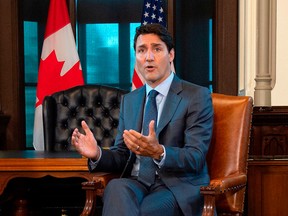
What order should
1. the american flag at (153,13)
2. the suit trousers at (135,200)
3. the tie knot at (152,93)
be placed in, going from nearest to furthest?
1. the suit trousers at (135,200)
2. the tie knot at (152,93)
3. the american flag at (153,13)

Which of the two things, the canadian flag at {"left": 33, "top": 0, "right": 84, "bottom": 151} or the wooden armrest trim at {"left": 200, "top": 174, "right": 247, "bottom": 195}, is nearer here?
the wooden armrest trim at {"left": 200, "top": 174, "right": 247, "bottom": 195}

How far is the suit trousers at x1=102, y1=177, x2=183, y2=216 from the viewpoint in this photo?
2.81m

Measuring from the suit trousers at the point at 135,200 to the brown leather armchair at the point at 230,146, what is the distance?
0.37m

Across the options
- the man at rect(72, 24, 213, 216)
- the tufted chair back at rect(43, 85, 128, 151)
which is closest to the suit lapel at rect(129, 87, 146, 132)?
the man at rect(72, 24, 213, 216)

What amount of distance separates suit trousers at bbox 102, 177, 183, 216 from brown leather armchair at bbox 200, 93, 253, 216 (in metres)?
0.37

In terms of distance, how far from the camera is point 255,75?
4.78m

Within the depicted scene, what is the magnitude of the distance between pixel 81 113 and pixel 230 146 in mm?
1520

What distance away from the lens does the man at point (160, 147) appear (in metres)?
2.86

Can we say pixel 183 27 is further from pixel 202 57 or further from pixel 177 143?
pixel 177 143

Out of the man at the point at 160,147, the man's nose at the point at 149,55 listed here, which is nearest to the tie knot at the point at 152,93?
the man at the point at 160,147

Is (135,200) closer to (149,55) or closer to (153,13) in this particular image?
(149,55)

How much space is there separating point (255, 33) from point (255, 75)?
297 mm

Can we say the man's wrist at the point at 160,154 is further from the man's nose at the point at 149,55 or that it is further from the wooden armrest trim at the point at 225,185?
the man's nose at the point at 149,55

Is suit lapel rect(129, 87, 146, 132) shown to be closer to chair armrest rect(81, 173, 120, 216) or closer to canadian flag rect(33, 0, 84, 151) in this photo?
chair armrest rect(81, 173, 120, 216)
